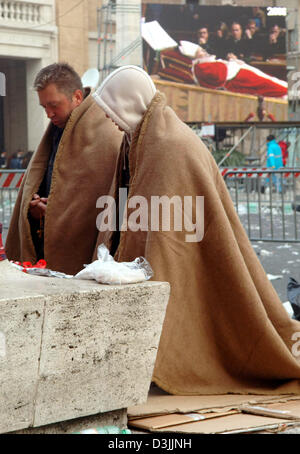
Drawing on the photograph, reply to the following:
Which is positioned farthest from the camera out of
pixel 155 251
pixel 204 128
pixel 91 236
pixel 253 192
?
pixel 204 128

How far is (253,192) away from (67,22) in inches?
671

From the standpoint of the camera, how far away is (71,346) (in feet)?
11.1

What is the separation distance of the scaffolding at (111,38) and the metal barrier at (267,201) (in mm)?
17864

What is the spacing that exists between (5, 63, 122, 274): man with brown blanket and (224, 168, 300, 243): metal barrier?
414 centimetres

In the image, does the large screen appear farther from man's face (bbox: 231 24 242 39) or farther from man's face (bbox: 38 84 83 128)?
man's face (bbox: 38 84 83 128)

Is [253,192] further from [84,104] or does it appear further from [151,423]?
[151,423]

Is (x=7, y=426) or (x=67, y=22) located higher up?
(x=67, y=22)

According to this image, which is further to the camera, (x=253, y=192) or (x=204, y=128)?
(x=204, y=128)

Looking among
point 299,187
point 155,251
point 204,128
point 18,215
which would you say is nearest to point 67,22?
point 204,128

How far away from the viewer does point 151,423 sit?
12.7ft

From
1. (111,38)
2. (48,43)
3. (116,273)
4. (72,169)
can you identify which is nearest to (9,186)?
(72,169)

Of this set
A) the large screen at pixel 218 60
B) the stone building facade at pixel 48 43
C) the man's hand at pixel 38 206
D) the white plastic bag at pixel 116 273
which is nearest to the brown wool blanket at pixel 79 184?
the man's hand at pixel 38 206

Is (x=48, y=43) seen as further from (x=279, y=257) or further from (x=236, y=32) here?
(x=279, y=257)

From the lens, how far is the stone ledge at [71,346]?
10.6 ft
